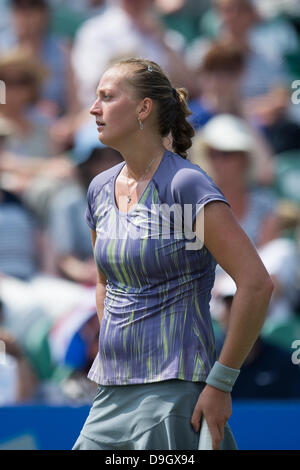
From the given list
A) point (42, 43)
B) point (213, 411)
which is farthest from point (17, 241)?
point (213, 411)

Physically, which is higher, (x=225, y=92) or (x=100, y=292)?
(x=225, y=92)

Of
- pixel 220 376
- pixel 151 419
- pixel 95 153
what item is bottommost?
pixel 151 419

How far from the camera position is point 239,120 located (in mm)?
4859

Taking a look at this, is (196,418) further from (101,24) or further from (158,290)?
(101,24)

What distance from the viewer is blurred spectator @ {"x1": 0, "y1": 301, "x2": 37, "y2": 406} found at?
3930 millimetres

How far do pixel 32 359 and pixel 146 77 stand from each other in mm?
2241

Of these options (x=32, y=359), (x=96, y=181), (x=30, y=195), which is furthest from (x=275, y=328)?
(x=96, y=181)

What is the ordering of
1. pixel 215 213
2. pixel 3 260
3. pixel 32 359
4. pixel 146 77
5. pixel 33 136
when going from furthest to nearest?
1. pixel 33 136
2. pixel 3 260
3. pixel 32 359
4. pixel 146 77
5. pixel 215 213

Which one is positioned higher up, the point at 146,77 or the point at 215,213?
the point at 146,77

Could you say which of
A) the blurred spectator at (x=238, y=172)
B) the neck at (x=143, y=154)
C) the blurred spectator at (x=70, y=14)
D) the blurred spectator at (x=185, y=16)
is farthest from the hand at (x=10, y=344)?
the blurred spectator at (x=185, y=16)

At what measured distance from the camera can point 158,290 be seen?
6.52ft

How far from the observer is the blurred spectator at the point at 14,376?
3930mm

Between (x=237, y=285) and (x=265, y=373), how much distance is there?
208cm

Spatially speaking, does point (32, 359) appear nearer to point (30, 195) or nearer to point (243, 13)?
point (30, 195)
